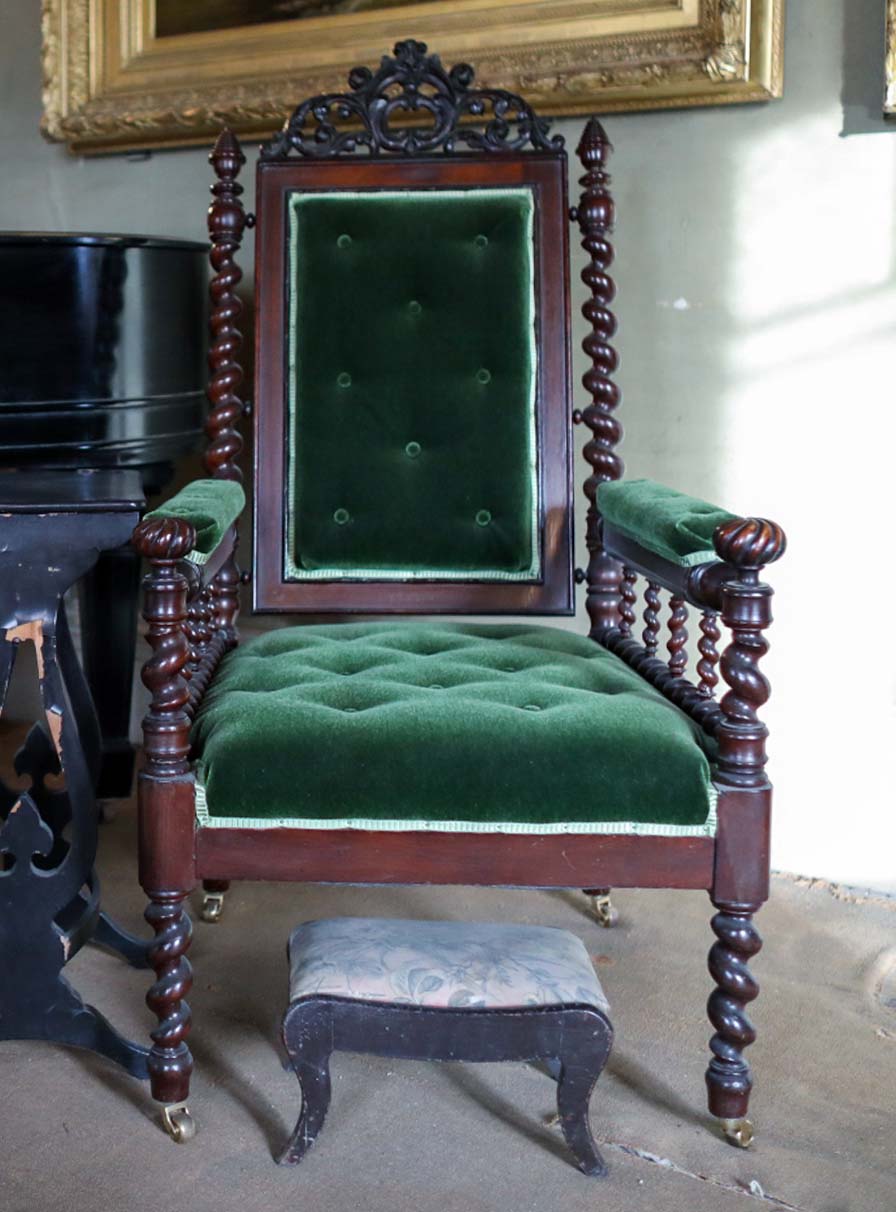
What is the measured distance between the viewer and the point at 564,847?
1451 mm

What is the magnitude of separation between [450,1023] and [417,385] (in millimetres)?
1006

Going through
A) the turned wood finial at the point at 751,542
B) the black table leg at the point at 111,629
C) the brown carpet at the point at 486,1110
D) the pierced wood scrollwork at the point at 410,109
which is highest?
the pierced wood scrollwork at the point at 410,109

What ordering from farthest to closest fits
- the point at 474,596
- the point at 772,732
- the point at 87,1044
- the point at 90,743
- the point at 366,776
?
the point at 772,732
the point at 474,596
the point at 90,743
the point at 87,1044
the point at 366,776

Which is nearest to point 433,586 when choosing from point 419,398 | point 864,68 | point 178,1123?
point 419,398

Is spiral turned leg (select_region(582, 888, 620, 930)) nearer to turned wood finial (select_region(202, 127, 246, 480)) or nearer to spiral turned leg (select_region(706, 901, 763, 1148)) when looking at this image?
spiral turned leg (select_region(706, 901, 763, 1148))

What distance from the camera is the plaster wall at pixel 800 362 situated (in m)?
2.23

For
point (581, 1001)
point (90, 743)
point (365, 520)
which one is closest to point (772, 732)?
point (365, 520)

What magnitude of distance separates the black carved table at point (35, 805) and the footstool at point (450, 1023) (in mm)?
297

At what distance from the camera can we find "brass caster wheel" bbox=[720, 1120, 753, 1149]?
154cm

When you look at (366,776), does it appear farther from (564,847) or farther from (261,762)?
(564,847)

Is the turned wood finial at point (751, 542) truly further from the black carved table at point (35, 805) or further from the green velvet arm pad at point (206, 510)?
the black carved table at point (35, 805)

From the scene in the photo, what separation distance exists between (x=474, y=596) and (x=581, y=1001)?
29.1 inches

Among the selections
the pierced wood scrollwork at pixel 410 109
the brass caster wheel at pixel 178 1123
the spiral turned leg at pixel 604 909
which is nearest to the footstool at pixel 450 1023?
the brass caster wheel at pixel 178 1123

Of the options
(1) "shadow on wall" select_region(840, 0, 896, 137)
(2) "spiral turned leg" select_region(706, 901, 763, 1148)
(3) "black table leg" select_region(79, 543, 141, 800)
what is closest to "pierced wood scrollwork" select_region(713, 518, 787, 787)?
(2) "spiral turned leg" select_region(706, 901, 763, 1148)
